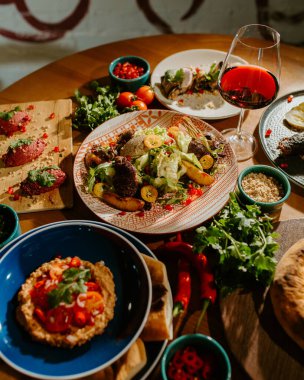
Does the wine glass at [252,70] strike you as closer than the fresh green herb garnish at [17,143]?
Yes

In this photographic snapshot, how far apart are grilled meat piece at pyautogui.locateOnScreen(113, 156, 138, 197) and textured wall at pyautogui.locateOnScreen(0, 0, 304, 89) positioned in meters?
3.47

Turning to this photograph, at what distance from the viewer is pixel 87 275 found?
1490 mm

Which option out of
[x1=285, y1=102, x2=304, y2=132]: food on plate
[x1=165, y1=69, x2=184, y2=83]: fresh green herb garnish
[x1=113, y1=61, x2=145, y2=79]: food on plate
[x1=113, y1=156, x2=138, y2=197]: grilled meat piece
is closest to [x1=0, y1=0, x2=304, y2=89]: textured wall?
[x1=113, y1=61, x2=145, y2=79]: food on plate

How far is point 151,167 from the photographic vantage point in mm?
2123

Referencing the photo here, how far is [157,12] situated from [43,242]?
13.5 feet

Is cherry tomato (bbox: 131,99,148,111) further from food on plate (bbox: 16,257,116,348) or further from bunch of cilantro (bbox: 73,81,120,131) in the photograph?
food on plate (bbox: 16,257,116,348)

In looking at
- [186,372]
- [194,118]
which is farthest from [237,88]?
[186,372]

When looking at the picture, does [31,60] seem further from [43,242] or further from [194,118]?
[43,242]

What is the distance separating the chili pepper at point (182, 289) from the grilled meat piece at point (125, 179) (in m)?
0.45

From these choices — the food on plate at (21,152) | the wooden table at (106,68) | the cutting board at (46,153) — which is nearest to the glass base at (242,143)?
the wooden table at (106,68)

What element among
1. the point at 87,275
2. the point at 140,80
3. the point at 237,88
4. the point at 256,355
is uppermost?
the point at 237,88

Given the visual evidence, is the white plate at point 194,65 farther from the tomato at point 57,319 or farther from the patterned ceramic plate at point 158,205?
the tomato at point 57,319

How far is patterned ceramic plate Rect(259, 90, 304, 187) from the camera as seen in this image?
217 cm

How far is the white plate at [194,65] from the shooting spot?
2.53m
